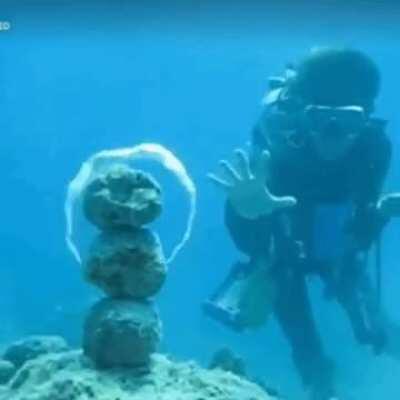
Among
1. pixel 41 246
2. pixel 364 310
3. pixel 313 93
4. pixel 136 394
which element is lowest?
pixel 136 394

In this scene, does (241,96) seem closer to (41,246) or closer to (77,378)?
(41,246)

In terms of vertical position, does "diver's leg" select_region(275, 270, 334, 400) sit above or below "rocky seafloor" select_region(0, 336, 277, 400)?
above

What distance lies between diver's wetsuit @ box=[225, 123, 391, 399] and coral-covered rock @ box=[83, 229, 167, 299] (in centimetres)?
241

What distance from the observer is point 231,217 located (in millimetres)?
5062

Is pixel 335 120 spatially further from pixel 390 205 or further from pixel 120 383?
pixel 120 383

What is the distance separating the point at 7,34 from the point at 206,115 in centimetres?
1096

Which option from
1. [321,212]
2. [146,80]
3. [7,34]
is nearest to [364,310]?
[321,212]

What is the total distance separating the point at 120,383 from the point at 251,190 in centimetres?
→ 252

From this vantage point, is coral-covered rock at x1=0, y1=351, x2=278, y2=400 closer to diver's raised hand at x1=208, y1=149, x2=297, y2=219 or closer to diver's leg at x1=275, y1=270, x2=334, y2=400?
diver's raised hand at x1=208, y1=149, x2=297, y2=219

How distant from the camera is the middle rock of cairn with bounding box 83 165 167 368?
99.6 inches

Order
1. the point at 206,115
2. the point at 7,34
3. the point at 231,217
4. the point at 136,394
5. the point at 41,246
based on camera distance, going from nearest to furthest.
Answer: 1. the point at 136,394
2. the point at 7,34
3. the point at 231,217
4. the point at 41,246
5. the point at 206,115

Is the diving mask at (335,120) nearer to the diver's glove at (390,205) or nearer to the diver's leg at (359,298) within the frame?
the diver's glove at (390,205)

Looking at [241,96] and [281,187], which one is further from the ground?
[241,96]

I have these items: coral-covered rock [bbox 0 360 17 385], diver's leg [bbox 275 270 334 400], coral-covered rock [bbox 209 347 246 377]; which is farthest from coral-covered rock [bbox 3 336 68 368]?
diver's leg [bbox 275 270 334 400]
